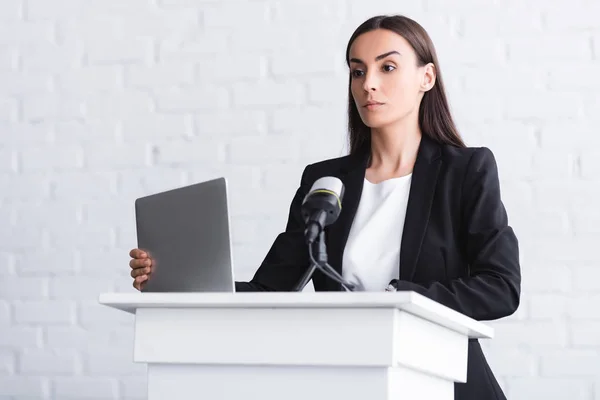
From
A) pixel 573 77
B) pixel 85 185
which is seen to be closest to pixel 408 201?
pixel 573 77

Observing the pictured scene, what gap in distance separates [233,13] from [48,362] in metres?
1.21

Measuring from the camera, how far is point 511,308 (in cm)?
184

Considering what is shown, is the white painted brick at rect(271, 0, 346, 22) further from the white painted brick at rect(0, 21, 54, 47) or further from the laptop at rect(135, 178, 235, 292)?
the laptop at rect(135, 178, 235, 292)

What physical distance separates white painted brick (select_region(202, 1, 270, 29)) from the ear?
2.65 feet

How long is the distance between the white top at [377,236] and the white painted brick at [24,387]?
1330 millimetres

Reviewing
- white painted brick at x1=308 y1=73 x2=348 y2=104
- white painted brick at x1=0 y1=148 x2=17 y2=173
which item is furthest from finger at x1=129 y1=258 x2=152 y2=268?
white painted brick at x1=0 y1=148 x2=17 y2=173

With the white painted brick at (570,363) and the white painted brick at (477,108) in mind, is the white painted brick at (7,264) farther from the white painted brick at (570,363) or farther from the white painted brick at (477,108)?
the white painted brick at (570,363)

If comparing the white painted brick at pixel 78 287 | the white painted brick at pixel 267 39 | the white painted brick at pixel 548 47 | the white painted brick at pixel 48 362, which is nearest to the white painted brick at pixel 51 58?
the white painted brick at pixel 267 39

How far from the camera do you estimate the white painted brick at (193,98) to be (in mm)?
2900

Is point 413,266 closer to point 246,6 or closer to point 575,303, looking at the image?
point 575,303

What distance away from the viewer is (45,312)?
9.80 ft

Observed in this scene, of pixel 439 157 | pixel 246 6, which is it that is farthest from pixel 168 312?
pixel 246 6

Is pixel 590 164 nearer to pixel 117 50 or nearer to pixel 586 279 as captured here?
pixel 586 279

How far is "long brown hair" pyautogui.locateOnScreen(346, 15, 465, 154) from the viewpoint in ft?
7.19
